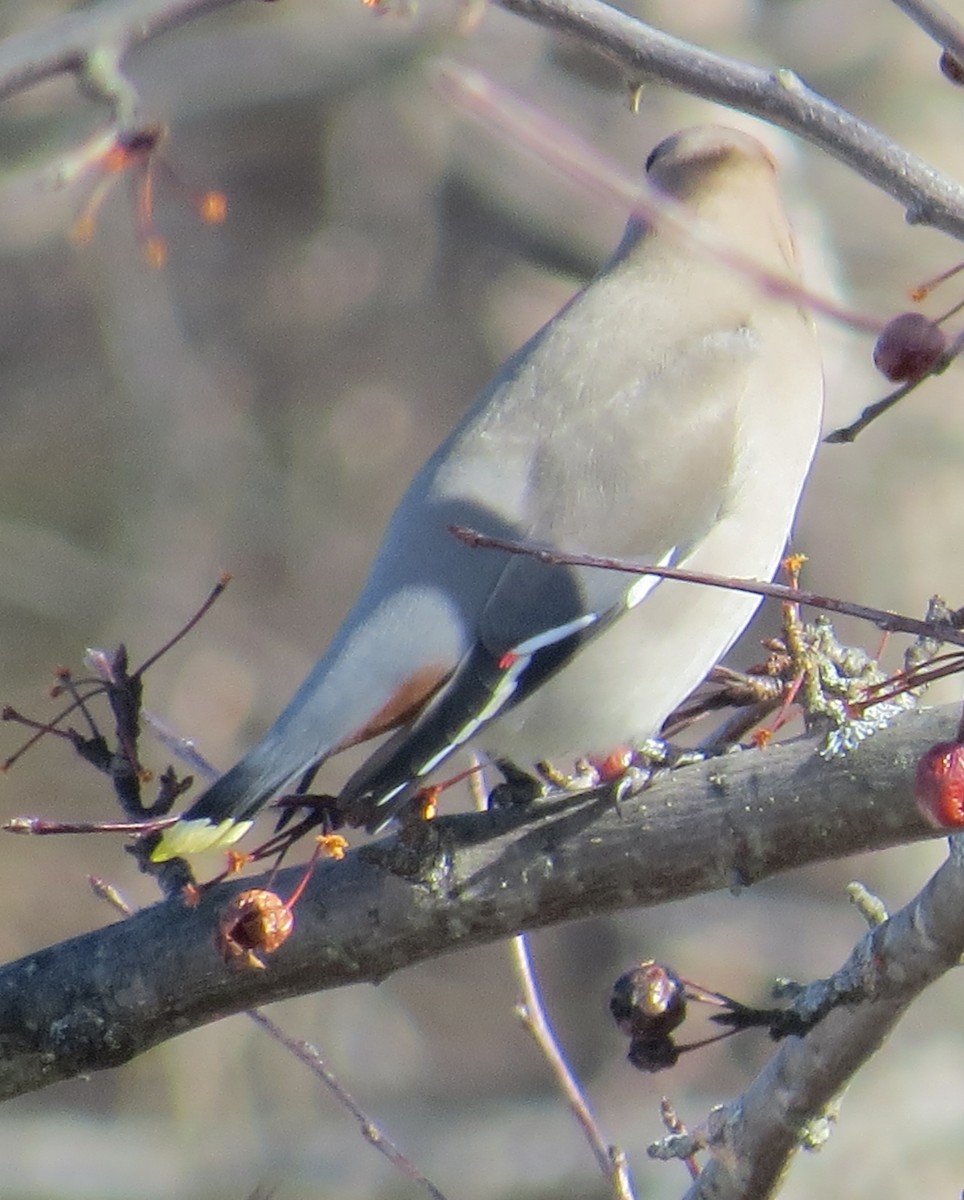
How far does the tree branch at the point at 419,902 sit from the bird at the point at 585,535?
32 centimetres

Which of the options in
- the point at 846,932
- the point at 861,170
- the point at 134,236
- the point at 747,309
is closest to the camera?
the point at 861,170

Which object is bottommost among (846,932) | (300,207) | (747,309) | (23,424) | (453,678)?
(453,678)

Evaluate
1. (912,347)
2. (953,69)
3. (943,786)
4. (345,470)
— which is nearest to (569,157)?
(953,69)

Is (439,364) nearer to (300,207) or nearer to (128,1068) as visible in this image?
(300,207)

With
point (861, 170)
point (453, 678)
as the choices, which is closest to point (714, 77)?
point (861, 170)

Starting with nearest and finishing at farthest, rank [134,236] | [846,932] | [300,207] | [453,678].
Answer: [453,678] < [846,932] < [134,236] < [300,207]

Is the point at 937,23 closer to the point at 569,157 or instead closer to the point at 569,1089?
the point at 569,157

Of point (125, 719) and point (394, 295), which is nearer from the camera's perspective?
point (125, 719)

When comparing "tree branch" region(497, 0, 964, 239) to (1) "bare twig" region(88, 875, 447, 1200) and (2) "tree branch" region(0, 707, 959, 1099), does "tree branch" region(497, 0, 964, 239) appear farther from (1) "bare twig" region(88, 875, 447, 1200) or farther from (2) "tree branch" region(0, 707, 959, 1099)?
(1) "bare twig" region(88, 875, 447, 1200)

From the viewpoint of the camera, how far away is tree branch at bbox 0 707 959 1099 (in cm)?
223

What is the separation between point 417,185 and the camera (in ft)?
30.9

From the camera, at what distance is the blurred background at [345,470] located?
736cm

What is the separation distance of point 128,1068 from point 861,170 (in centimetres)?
664

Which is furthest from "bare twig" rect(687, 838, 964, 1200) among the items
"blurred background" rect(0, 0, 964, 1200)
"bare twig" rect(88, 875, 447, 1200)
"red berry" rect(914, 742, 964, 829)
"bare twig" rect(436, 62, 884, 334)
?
"blurred background" rect(0, 0, 964, 1200)
